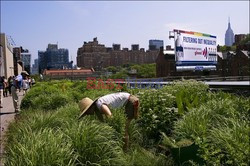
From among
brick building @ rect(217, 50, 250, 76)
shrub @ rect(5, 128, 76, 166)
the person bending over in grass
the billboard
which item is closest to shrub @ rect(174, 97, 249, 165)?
the person bending over in grass

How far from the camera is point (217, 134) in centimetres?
494

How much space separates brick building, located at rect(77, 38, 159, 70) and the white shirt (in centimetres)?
13734

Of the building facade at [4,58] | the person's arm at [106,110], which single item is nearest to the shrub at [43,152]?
the person's arm at [106,110]

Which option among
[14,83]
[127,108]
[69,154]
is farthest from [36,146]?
[14,83]

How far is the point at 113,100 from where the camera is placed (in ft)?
18.9

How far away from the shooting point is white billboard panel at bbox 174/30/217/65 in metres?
31.5

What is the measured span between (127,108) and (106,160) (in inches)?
60.8

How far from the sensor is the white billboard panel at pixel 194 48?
31500 millimetres

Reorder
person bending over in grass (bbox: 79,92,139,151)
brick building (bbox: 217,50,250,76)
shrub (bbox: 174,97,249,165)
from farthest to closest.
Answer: brick building (bbox: 217,50,250,76) < person bending over in grass (bbox: 79,92,139,151) < shrub (bbox: 174,97,249,165)

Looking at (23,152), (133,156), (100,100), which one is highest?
(100,100)

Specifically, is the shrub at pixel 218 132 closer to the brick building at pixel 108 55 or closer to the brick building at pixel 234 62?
the brick building at pixel 234 62

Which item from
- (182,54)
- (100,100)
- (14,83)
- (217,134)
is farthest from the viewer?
(182,54)

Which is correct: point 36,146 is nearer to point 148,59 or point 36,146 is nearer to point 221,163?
point 221,163

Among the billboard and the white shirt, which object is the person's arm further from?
the billboard
